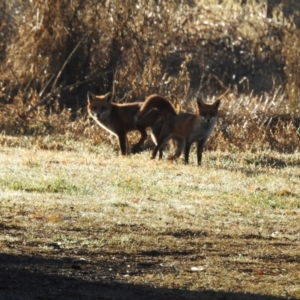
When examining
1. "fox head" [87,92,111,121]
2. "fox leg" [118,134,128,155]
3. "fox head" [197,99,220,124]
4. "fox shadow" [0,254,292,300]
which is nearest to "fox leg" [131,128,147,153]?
"fox leg" [118,134,128,155]

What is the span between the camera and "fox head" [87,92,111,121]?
56.2ft

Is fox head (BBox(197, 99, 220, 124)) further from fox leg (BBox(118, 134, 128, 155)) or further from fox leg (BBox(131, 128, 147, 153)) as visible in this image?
fox leg (BBox(118, 134, 128, 155))

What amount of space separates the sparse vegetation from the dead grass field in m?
0.02

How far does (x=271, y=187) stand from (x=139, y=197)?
1.86 m

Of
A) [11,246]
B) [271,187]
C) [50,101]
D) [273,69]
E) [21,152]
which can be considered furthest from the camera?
[273,69]

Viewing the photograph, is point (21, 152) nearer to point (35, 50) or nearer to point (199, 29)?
point (35, 50)

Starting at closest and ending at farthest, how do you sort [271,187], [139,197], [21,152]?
[139,197] → [271,187] → [21,152]

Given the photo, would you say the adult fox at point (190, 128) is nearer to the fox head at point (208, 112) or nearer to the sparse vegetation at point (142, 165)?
the fox head at point (208, 112)

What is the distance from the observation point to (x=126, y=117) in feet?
55.5

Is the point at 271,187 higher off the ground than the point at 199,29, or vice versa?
the point at 199,29

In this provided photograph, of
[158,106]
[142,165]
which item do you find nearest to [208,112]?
[158,106]

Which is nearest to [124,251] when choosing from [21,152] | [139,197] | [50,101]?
[139,197]

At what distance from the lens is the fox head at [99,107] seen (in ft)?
56.2

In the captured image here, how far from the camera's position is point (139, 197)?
11617mm
